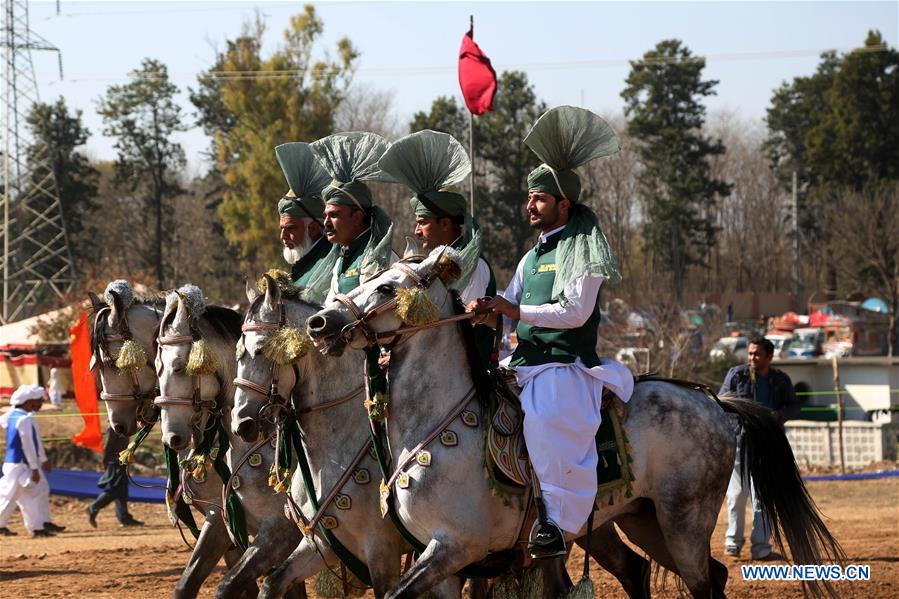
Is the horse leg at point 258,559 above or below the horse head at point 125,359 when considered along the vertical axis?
below

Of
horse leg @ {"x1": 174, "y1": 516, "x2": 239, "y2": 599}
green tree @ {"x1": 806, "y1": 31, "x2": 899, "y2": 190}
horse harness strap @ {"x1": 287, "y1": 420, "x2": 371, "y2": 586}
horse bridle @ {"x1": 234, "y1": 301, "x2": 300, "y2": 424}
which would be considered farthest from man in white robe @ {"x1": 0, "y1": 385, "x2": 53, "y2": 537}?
green tree @ {"x1": 806, "y1": 31, "x2": 899, "y2": 190}

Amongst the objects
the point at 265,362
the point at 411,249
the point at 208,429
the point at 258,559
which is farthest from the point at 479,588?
the point at 411,249

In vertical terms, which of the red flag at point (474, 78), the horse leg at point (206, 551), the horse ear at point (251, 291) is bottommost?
the horse leg at point (206, 551)

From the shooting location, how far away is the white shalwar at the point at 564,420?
6.20m

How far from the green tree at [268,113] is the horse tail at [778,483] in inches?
1190

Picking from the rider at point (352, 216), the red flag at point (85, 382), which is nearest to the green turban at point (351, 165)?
the rider at point (352, 216)

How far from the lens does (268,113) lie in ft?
125

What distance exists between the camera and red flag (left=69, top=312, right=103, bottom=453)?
13.7 meters

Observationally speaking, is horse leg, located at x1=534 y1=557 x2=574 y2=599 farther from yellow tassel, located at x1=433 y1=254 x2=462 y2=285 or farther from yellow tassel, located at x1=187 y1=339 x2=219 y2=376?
yellow tassel, located at x1=187 y1=339 x2=219 y2=376

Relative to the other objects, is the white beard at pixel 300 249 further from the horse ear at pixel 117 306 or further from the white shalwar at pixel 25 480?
the white shalwar at pixel 25 480

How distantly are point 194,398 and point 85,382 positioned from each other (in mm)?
9040

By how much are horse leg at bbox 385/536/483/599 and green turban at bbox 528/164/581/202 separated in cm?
211

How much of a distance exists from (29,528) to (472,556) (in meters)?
10.1

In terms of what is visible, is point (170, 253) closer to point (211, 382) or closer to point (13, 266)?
point (13, 266)
